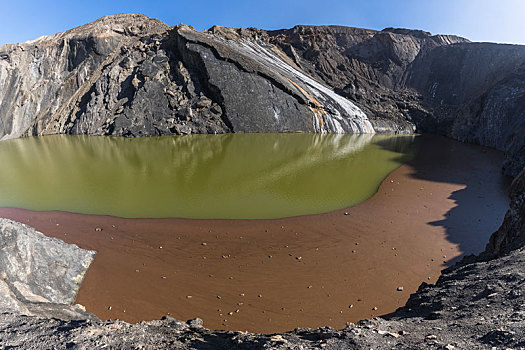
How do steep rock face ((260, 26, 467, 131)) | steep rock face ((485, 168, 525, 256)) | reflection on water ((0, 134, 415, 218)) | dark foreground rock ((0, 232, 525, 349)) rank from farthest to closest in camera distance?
steep rock face ((260, 26, 467, 131))
reflection on water ((0, 134, 415, 218))
steep rock face ((485, 168, 525, 256))
dark foreground rock ((0, 232, 525, 349))

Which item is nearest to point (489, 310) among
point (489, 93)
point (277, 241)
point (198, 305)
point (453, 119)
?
point (198, 305)

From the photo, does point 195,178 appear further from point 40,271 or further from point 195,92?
point 195,92

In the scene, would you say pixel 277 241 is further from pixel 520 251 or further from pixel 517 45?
pixel 517 45

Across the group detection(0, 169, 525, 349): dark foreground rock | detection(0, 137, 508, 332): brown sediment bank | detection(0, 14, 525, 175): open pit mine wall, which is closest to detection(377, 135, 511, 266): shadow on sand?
detection(0, 137, 508, 332): brown sediment bank

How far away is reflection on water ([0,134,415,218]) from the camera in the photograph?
9.98 m

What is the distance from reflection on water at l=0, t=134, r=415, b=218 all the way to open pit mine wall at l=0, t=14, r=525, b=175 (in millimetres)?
8647

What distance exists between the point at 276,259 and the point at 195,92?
29012mm

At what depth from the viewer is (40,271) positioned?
5289 mm

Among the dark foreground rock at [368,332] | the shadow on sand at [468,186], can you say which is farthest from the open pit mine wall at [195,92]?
the dark foreground rock at [368,332]

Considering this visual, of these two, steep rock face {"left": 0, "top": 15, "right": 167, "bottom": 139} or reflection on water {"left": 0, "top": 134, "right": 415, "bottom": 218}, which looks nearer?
reflection on water {"left": 0, "top": 134, "right": 415, "bottom": 218}

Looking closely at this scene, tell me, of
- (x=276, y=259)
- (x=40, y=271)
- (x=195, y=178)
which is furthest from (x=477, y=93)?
(x=40, y=271)

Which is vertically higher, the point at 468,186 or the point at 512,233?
the point at 512,233

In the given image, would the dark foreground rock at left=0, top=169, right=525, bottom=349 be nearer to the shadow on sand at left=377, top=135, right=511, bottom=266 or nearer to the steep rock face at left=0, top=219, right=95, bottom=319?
the steep rock face at left=0, top=219, right=95, bottom=319

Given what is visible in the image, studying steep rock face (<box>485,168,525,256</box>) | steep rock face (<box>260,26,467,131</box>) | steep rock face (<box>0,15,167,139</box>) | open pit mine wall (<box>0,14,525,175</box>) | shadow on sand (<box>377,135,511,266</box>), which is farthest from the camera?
steep rock face (<box>260,26,467,131</box>)
